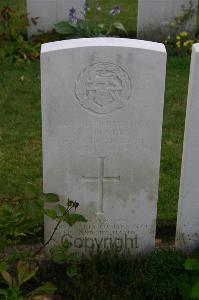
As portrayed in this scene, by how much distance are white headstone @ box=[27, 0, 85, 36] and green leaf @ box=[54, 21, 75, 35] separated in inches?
15.9

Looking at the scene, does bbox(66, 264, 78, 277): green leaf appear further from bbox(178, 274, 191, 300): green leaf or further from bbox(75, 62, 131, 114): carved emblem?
bbox(75, 62, 131, 114): carved emblem

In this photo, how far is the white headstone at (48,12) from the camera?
7.64m

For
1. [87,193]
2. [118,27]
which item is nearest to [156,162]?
[87,193]

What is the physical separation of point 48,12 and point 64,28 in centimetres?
66

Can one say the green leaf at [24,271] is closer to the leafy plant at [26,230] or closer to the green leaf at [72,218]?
the leafy plant at [26,230]

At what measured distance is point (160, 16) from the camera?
780 cm

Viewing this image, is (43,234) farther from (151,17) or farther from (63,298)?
(151,17)

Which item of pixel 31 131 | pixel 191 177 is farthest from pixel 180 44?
pixel 191 177

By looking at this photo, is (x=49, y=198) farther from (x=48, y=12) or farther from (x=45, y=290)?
(x=48, y=12)

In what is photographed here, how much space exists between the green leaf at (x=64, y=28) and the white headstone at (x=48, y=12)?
0.40 metres

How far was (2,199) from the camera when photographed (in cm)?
405

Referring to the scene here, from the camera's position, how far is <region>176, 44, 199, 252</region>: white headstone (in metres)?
3.34

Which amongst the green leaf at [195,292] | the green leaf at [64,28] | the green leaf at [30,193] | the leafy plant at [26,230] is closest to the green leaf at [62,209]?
the leafy plant at [26,230]

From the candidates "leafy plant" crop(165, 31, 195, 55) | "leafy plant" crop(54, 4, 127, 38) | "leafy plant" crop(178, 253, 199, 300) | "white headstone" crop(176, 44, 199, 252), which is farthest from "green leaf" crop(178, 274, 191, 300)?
"leafy plant" crop(165, 31, 195, 55)
